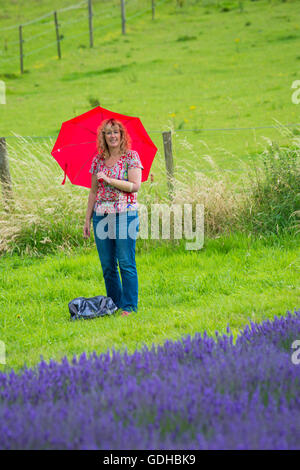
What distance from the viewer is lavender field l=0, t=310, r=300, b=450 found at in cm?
218

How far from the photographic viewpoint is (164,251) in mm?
7805

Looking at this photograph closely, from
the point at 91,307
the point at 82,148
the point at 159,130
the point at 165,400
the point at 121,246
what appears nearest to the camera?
the point at 165,400

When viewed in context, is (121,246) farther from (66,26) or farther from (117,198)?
(66,26)

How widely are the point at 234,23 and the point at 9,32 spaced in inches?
592

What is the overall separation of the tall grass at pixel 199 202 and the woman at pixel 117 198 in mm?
1986

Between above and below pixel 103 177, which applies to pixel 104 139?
above

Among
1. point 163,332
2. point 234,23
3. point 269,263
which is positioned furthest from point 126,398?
point 234,23

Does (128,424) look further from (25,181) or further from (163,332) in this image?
(25,181)

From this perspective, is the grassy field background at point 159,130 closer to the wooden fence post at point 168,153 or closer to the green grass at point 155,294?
the green grass at point 155,294

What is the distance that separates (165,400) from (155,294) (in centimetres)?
413

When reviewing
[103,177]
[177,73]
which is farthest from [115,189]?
[177,73]

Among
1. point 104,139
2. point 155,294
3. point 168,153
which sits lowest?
point 155,294

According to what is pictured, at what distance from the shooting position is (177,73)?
85.9 ft

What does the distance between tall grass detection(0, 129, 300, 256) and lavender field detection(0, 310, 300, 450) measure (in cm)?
463
